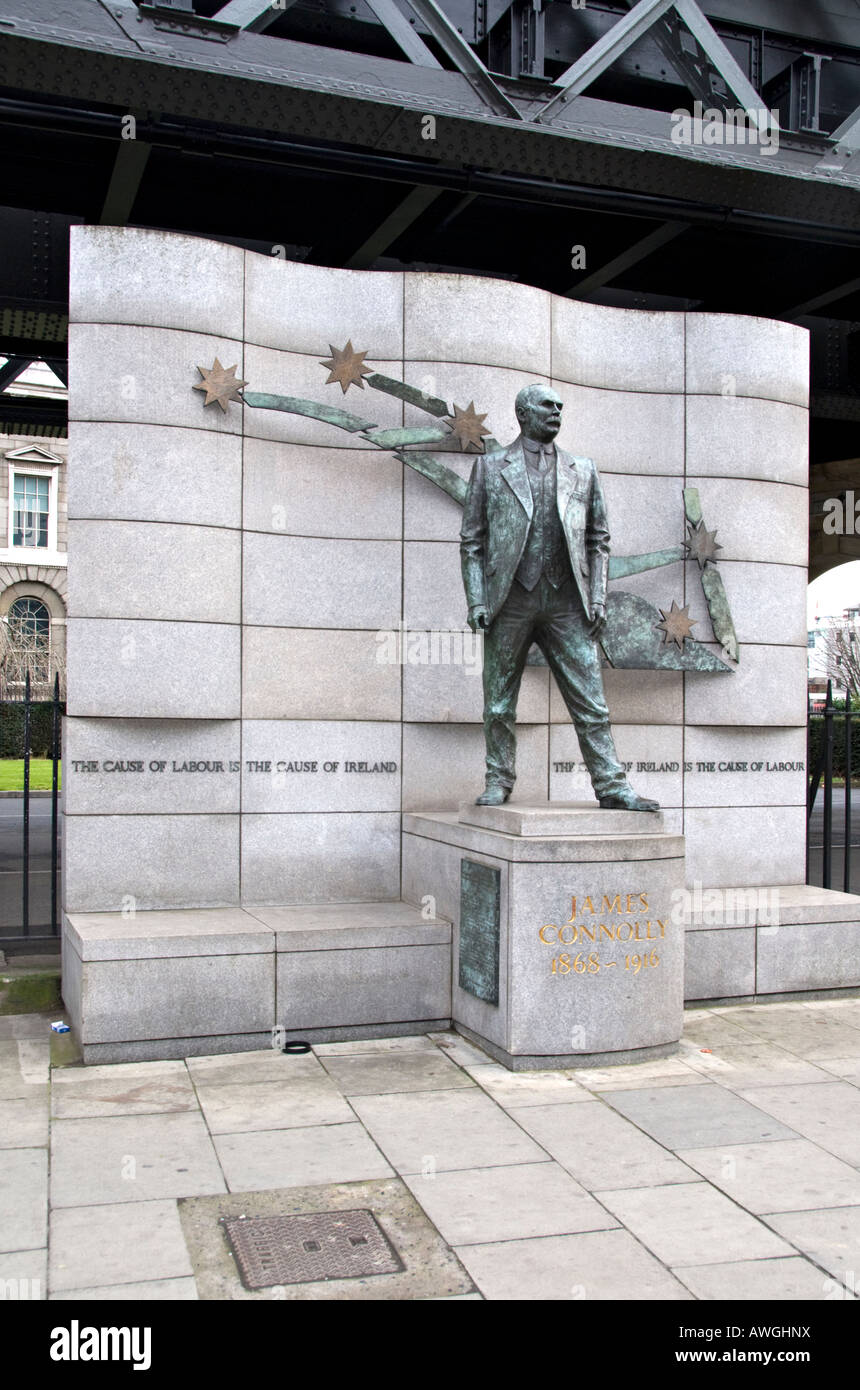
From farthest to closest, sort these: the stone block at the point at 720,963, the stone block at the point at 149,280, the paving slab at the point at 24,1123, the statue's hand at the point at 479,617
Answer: the stone block at the point at 720,963 → the stone block at the point at 149,280 → the statue's hand at the point at 479,617 → the paving slab at the point at 24,1123

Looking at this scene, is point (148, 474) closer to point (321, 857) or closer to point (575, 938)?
point (321, 857)

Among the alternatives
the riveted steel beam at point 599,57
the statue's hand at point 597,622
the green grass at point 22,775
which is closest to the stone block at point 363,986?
the statue's hand at point 597,622

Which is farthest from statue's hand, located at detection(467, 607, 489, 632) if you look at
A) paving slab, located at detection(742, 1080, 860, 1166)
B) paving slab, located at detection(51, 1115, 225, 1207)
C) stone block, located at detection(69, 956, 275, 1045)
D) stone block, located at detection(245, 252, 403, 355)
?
paving slab, located at detection(51, 1115, 225, 1207)

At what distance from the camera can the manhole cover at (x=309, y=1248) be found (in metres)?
4.91

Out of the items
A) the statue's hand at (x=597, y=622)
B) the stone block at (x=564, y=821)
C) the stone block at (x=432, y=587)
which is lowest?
the stone block at (x=564, y=821)

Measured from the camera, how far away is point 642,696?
35.2 feet

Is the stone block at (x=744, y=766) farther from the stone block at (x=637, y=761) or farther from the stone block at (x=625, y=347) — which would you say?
the stone block at (x=625, y=347)

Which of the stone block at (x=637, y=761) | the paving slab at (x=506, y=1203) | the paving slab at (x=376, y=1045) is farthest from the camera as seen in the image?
the stone block at (x=637, y=761)

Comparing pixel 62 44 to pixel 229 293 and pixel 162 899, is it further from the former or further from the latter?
pixel 162 899

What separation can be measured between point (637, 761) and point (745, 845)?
127 cm

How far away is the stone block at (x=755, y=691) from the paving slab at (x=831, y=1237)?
5.75m

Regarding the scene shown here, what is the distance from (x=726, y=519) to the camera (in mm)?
10883

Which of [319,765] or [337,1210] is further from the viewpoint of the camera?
[319,765]

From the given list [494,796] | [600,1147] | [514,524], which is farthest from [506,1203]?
[514,524]
